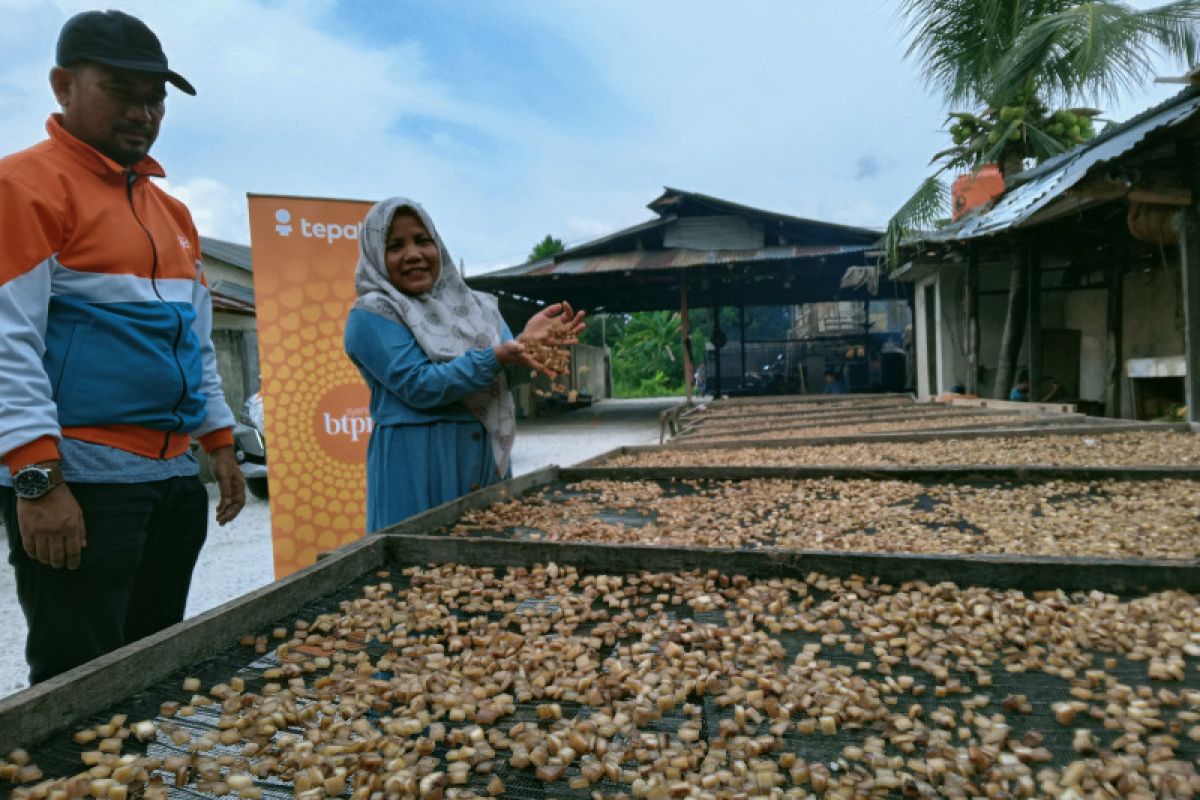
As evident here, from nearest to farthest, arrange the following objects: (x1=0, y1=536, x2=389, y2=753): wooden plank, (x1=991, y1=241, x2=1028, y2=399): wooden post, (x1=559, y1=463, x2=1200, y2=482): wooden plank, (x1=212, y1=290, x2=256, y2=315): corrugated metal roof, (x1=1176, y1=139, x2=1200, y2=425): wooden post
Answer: (x1=0, y1=536, x2=389, y2=753): wooden plank < (x1=559, y1=463, x2=1200, y2=482): wooden plank < (x1=1176, y1=139, x2=1200, y2=425): wooden post < (x1=212, y1=290, x2=256, y2=315): corrugated metal roof < (x1=991, y1=241, x2=1028, y2=399): wooden post

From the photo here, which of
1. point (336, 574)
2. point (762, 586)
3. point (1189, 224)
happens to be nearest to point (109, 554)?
point (336, 574)

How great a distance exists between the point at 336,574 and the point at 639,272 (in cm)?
1118

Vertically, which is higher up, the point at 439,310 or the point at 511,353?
the point at 439,310

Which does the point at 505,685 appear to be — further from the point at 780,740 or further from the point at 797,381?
the point at 797,381

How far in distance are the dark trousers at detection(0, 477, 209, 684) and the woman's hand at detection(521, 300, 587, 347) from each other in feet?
3.29

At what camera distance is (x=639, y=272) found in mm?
12320

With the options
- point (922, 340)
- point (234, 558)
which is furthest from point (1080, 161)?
point (922, 340)

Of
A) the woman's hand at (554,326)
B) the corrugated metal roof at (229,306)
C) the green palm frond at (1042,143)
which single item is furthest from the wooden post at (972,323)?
the corrugated metal roof at (229,306)

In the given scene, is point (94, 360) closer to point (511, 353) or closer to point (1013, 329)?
point (511, 353)

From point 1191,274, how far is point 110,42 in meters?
6.39

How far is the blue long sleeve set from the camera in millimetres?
1954

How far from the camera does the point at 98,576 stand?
1.45 metres

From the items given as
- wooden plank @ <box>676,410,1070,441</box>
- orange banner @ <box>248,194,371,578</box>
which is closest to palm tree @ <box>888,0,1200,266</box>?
wooden plank @ <box>676,410,1070,441</box>

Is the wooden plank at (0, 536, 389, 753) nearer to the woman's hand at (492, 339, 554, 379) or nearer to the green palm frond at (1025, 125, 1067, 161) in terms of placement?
the woman's hand at (492, 339, 554, 379)
